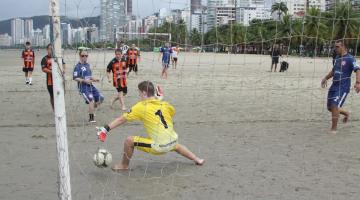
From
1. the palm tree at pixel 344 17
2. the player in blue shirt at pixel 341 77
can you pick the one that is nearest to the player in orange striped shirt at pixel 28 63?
the palm tree at pixel 344 17

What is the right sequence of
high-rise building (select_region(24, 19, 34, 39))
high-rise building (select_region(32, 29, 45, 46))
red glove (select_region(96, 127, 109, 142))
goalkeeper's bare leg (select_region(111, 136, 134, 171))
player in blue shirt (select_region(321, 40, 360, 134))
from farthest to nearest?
player in blue shirt (select_region(321, 40, 360, 134)), high-rise building (select_region(24, 19, 34, 39)), goalkeeper's bare leg (select_region(111, 136, 134, 171)), high-rise building (select_region(32, 29, 45, 46)), red glove (select_region(96, 127, 109, 142))

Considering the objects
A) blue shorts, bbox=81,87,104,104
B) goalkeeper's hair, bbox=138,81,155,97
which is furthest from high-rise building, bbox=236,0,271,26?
goalkeeper's hair, bbox=138,81,155,97

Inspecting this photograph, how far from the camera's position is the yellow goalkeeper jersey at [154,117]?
578 cm

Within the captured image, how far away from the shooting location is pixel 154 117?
581cm

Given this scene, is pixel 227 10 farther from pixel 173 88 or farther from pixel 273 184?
pixel 273 184

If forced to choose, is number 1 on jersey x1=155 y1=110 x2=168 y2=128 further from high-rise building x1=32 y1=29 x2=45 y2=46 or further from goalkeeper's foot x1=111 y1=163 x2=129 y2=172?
high-rise building x1=32 y1=29 x2=45 y2=46

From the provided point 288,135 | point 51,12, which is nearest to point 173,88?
point 288,135

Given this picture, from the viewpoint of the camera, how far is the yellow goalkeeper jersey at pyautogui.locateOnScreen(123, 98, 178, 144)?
5.78 metres

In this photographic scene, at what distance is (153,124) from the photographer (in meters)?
5.84

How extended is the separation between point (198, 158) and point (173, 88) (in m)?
10.6

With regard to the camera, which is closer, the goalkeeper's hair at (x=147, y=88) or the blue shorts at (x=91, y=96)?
the goalkeeper's hair at (x=147, y=88)

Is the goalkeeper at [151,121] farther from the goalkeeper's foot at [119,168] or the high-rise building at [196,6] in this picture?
the high-rise building at [196,6]

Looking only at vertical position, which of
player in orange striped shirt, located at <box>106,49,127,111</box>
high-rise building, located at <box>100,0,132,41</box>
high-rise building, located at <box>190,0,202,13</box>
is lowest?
player in orange striped shirt, located at <box>106,49,127,111</box>

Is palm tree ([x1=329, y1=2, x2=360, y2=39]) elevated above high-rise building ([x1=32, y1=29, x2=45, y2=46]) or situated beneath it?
elevated above
